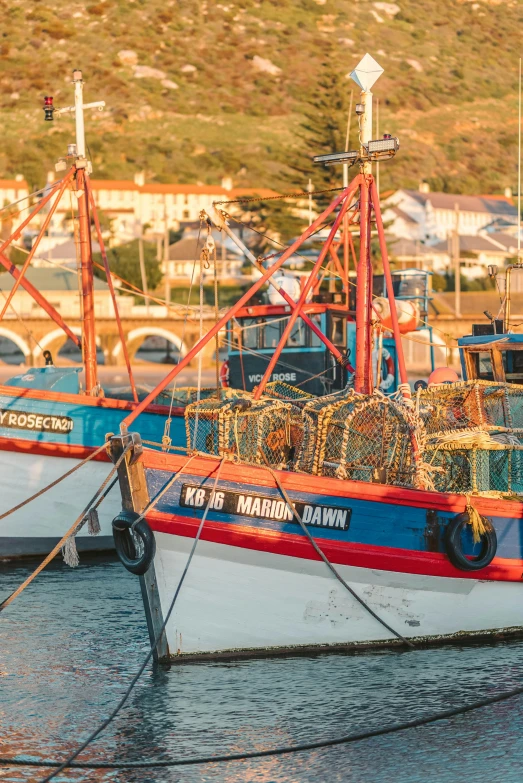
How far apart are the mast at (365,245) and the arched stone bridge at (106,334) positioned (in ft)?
186

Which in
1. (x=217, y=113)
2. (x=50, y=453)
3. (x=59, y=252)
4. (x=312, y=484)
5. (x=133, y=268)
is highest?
(x=217, y=113)

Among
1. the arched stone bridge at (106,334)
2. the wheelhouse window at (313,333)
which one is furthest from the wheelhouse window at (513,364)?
the arched stone bridge at (106,334)

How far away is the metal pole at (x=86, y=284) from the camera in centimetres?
2009

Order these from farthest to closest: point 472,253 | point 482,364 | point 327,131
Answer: point 472,253 → point 327,131 → point 482,364

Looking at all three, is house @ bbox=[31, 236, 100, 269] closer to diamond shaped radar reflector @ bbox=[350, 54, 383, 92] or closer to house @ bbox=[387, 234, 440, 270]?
house @ bbox=[387, 234, 440, 270]

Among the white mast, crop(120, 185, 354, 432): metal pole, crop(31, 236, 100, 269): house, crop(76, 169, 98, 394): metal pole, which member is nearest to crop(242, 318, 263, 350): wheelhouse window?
crop(76, 169, 98, 394): metal pole

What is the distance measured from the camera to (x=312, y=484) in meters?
12.4

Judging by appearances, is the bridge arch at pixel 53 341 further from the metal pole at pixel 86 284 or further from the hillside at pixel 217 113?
the hillside at pixel 217 113

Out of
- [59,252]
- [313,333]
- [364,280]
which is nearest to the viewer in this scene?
[364,280]

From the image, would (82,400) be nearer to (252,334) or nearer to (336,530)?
(252,334)

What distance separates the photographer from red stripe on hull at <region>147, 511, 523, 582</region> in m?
12.3

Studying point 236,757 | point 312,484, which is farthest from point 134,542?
point 236,757

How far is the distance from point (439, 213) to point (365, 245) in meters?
123

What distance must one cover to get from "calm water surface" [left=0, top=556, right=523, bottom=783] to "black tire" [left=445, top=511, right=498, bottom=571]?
111 centimetres
